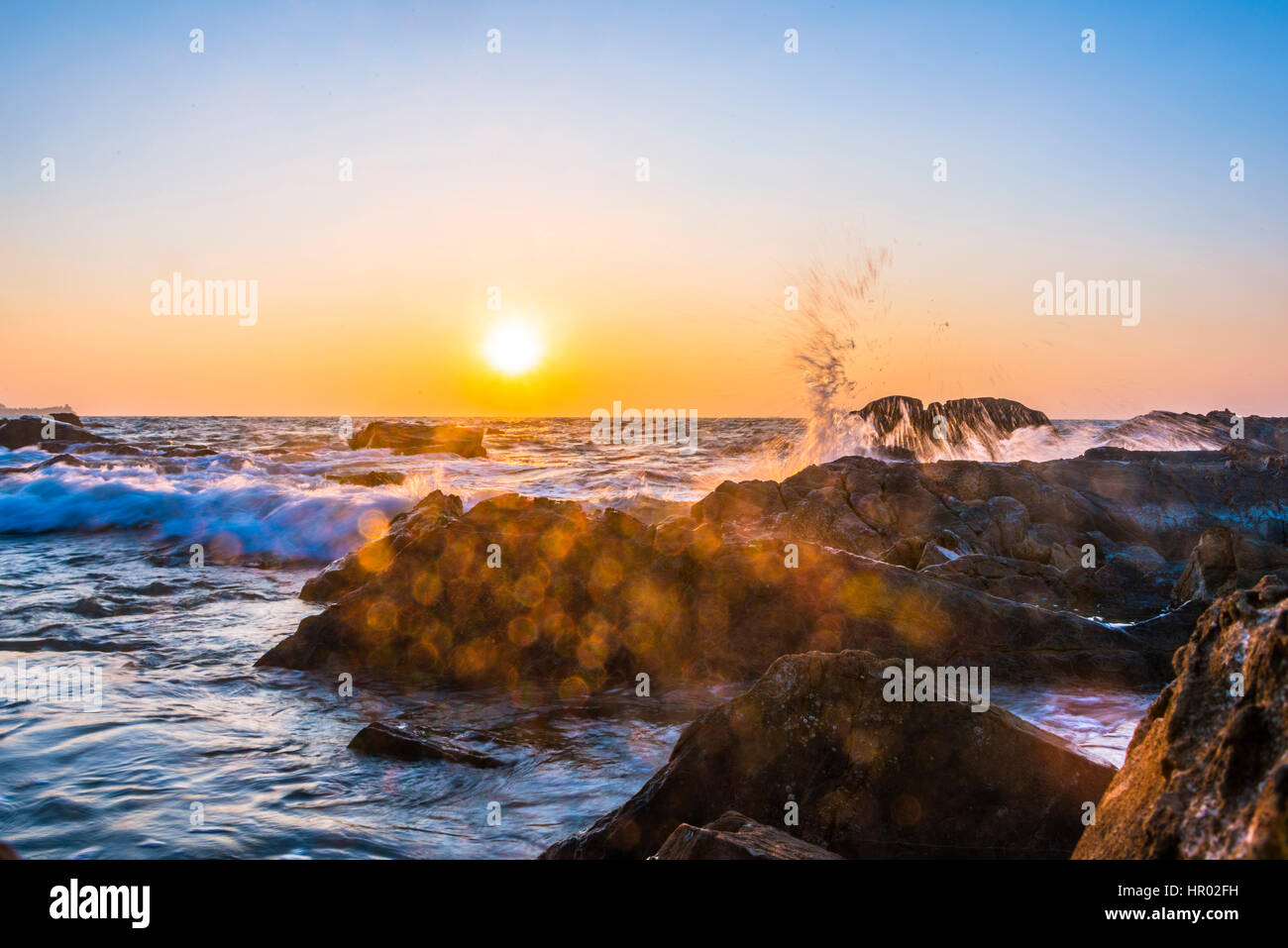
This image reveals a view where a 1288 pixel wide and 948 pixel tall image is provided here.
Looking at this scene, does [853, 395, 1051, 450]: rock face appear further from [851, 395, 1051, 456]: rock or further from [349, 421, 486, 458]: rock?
[349, 421, 486, 458]: rock

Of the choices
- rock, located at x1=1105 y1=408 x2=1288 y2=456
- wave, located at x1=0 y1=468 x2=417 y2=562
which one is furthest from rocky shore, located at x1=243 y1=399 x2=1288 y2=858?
rock, located at x1=1105 y1=408 x2=1288 y2=456

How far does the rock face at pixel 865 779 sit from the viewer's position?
3.75 m

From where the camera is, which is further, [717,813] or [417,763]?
[417,763]

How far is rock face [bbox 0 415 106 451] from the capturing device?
99.7 ft

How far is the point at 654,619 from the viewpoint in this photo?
22.7 feet

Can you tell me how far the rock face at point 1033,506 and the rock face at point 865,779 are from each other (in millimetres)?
5620

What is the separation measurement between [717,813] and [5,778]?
379 cm

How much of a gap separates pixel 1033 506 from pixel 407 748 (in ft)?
30.9

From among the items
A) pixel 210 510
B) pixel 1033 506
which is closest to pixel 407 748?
pixel 1033 506

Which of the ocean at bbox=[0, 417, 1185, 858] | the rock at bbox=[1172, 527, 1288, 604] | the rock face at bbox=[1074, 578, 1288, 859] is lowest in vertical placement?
the ocean at bbox=[0, 417, 1185, 858]

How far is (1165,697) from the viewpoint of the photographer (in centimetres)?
280

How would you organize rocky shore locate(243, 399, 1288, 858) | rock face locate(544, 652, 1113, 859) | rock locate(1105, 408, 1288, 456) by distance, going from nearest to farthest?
1. rocky shore locate(243, 399, 1288, 858)
2. rock face locate(544, 652, 1113, 859)
3. rock locate(1105, 408, 1288, 456)
